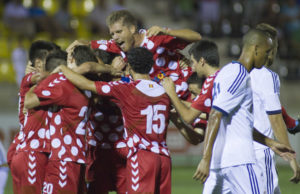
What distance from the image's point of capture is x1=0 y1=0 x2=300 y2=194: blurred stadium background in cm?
1655

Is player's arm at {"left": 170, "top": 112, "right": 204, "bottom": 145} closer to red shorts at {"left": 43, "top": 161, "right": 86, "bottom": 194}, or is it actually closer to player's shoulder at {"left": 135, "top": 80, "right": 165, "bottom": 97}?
player's shoulder at {"left": 135, "top": 80, "right": 165, "bottom": 97}

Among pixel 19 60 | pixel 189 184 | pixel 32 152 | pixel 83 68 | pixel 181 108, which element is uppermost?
pixel 19 60

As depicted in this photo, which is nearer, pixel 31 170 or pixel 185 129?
pixel 31 170

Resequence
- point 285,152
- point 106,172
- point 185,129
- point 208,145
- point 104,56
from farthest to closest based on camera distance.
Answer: point 106,172, point 104,56, point 185,129, point 285,152, point 208,145

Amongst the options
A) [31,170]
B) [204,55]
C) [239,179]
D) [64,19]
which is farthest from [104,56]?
[64,19]

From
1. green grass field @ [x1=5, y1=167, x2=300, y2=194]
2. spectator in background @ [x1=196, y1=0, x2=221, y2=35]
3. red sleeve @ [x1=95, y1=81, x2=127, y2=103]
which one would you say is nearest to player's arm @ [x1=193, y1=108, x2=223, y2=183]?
red sleeve @ [x1=95, y1=81, x2=127, y2=103]

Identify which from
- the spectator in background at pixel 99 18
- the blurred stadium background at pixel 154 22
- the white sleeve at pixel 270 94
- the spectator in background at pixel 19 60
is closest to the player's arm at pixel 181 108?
the white sleeve at pixel 270 94

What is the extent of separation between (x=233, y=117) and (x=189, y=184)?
6417mm

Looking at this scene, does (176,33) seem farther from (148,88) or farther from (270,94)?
(270,94)

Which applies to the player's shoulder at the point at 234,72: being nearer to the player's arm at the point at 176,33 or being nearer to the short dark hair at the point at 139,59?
the short dark hair at the point at 139,59

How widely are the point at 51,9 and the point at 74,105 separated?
1308 cm

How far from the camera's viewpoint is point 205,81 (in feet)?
19.9

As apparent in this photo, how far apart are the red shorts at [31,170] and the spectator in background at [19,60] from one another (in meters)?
9.91

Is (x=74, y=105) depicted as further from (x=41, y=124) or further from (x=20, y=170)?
(x=20, y=170)
